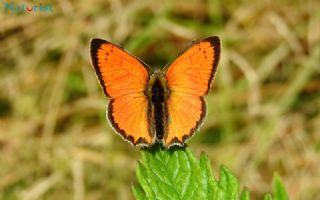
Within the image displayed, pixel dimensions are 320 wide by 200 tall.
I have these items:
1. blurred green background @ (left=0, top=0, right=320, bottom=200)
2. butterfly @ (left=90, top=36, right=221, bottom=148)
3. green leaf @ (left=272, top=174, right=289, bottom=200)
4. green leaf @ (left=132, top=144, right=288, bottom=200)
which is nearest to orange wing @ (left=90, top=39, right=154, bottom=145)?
butterfly @ (left=90, top=36, right=221, bottom=148)

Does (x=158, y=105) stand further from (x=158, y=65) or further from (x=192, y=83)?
(x=158, y=65)

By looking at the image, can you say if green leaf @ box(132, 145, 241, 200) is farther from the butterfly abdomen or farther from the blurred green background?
the blurred green background

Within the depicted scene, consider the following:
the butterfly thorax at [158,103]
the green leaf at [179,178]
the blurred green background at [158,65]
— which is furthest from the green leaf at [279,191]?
the blurred green background at [158,65]

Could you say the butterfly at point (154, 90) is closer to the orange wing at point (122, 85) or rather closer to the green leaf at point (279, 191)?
the orange wing at point (122, 85)

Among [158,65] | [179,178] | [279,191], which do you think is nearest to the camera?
[179,178]

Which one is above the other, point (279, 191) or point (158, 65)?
point (158, 65)

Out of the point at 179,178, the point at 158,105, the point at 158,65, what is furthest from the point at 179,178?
the point at 158,65

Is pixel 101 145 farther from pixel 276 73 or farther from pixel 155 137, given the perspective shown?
pixel 155 137
